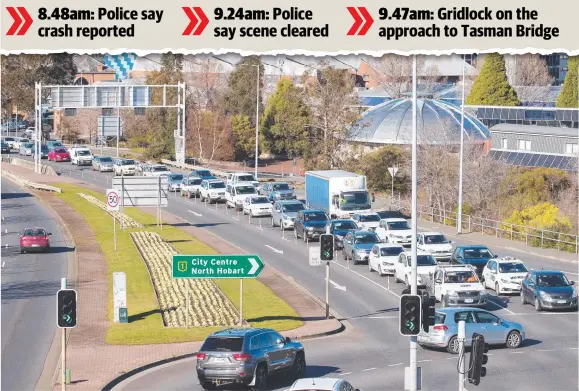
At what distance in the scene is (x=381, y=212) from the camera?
2849 inches

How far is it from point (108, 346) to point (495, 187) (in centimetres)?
4263

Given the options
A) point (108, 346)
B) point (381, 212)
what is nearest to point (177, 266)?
point (108, 346)

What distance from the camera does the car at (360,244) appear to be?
2008 inches

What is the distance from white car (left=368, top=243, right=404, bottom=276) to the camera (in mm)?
47281

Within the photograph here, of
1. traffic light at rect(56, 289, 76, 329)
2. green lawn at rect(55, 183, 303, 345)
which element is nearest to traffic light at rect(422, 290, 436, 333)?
traffic light at rect(56, 289, 76, 329)

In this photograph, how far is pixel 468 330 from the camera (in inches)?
1225

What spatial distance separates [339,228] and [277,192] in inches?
683

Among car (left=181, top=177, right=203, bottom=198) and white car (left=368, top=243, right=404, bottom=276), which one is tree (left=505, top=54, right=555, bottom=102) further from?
white car (left=368, top=243, right=404, bottom=276)

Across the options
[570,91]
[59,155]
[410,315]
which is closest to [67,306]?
[410,315]

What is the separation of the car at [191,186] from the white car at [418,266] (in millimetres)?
37617

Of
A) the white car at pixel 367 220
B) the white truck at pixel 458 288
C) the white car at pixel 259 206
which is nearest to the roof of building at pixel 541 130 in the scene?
the white car at pixel 259 206

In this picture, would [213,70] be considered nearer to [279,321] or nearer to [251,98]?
[251,98]

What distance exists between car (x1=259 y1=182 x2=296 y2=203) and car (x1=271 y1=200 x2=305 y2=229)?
618cm

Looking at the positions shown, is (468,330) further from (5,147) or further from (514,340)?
(5,147)
